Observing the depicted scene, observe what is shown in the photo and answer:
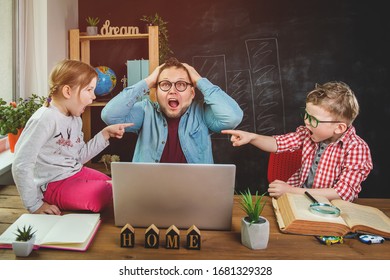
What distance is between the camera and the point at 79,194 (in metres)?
1.26

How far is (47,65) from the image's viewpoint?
189 centimetres

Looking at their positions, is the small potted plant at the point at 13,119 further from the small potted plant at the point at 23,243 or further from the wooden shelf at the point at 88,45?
the small potted plant at the point at 23,243

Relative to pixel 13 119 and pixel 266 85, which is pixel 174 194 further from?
pixel 266 85

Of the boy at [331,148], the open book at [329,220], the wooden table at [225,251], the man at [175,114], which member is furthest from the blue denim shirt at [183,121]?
the wooden table at [225,251]

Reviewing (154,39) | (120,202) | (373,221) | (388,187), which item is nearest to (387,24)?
(388,187)

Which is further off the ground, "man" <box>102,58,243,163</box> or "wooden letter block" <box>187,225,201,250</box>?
"man" <box>102,58,243,163</box>

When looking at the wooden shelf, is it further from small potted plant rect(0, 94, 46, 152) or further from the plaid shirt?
the plaid shirt

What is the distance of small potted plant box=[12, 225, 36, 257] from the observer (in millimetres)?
975

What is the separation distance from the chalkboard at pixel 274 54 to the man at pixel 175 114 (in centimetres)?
27

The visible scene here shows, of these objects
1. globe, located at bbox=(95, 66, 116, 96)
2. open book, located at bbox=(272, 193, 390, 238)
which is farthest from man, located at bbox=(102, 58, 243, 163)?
open book, located at bbox=(272, 193, 390, 238)

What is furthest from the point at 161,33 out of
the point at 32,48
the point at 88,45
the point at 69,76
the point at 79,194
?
the point at 79,194

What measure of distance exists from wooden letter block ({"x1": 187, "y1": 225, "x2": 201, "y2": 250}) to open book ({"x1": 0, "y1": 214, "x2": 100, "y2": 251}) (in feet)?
0.85

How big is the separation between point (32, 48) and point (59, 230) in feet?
3.92
